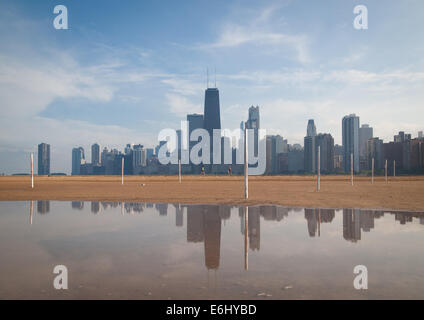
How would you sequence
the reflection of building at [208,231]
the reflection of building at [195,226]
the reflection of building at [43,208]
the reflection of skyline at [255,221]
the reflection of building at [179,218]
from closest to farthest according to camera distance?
the reflection of building at [208,231]
the reflection of skyline at [255,221]
the reflection of building at [195,226]
the reflection of building at [179,218]
the reflection of building at [43,208]

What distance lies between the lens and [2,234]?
1120cm

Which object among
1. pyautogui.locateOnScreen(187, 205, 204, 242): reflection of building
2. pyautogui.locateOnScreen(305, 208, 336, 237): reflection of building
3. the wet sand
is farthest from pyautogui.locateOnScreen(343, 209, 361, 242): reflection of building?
pyautogui.locateOnScreen(187, 205, 204, 242): reflection of building

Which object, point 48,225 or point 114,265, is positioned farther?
point 48,225

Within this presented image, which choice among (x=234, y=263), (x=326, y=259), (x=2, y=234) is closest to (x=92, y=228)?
(x=2, y=234)

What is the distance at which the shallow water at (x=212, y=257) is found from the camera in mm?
→ 5770

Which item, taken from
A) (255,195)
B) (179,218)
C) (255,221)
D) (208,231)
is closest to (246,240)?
(208,231)

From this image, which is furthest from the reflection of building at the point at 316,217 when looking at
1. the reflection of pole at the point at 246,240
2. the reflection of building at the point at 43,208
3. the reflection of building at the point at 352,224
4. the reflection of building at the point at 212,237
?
the reflection of building at the point at 43,208

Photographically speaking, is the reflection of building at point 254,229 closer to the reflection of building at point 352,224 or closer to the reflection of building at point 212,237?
the reflection of building at point 212,237

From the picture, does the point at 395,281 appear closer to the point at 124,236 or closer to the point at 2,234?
the point at 124,236

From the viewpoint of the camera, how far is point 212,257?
26.7ft

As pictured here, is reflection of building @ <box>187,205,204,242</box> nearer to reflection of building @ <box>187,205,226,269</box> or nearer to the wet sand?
reflection of building @ <box>187,205,226,269</box>

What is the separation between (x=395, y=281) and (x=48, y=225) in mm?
13123
